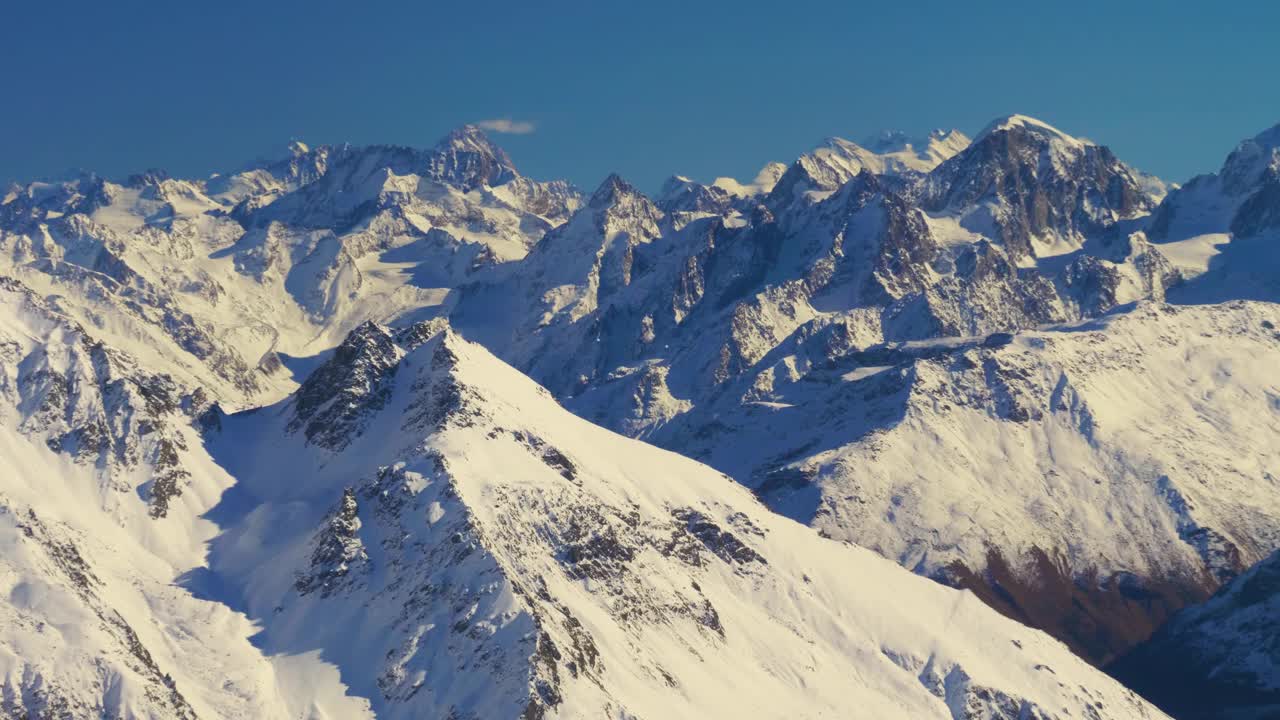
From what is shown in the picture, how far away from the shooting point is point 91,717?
7426 inches

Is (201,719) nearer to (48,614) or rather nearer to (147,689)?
(147,689)

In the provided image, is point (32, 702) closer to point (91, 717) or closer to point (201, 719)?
point (91, 717)

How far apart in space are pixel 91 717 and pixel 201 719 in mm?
13788

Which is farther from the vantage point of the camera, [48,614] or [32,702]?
[48,614]

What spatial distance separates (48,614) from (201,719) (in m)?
21.6

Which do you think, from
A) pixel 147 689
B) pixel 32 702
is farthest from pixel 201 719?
pixel 32 702

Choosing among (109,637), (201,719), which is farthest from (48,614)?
(201,719)

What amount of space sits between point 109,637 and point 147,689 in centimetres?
883

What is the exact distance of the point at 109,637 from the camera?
653ft

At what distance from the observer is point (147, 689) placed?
19462 cm

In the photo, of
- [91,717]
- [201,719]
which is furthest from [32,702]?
[201,719]

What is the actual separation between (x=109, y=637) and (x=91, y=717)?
41.5ft

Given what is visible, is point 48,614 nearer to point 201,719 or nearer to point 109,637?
point 109,637

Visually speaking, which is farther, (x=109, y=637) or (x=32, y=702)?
(x=109, y=637)
